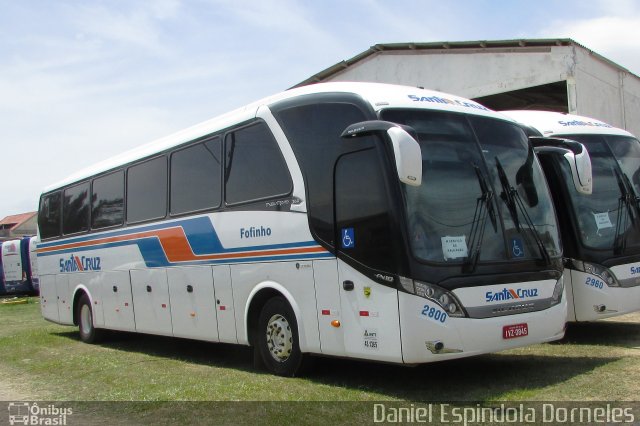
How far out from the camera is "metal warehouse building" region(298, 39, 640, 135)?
1884 centimetres

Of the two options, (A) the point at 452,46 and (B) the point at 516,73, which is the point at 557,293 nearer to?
(B) the point at 516,73

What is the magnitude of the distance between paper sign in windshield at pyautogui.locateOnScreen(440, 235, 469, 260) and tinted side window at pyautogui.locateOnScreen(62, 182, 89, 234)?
943cm

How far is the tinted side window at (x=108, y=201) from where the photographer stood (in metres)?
13.2

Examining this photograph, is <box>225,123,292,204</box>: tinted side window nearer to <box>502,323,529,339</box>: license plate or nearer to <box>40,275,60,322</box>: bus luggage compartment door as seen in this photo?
<box>502,323,529,339</box>: license plate

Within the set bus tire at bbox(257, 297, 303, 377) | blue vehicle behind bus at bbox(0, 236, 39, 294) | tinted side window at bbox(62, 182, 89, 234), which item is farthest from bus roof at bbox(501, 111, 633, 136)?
blue vehicle behind bus at bbox(0, 236, 39, 294)

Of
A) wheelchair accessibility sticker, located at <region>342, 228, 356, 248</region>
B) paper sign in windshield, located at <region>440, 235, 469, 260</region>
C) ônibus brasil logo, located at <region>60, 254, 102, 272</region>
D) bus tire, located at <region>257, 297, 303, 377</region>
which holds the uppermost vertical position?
wheelchair accessibility sticker, located at <region>342, 228, 356, 248</region>

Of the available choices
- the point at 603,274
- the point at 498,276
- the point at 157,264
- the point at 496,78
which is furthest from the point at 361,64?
the point at 498,276

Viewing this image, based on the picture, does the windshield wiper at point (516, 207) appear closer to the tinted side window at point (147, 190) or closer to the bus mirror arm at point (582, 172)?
the bus mirror arm at point (582, 172)

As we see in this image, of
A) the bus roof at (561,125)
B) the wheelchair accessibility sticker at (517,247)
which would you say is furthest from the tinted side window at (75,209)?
the wheelchair accessibility sticker at (517,247)

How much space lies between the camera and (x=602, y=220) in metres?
9.97

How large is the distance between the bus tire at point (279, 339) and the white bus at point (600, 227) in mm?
3920

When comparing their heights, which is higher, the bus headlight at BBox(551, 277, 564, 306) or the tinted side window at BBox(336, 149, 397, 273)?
the tinted side window at BBox(336, 149, 397, 273)

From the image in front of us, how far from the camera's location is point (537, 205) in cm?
816

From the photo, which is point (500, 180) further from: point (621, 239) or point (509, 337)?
point (621, 239)
